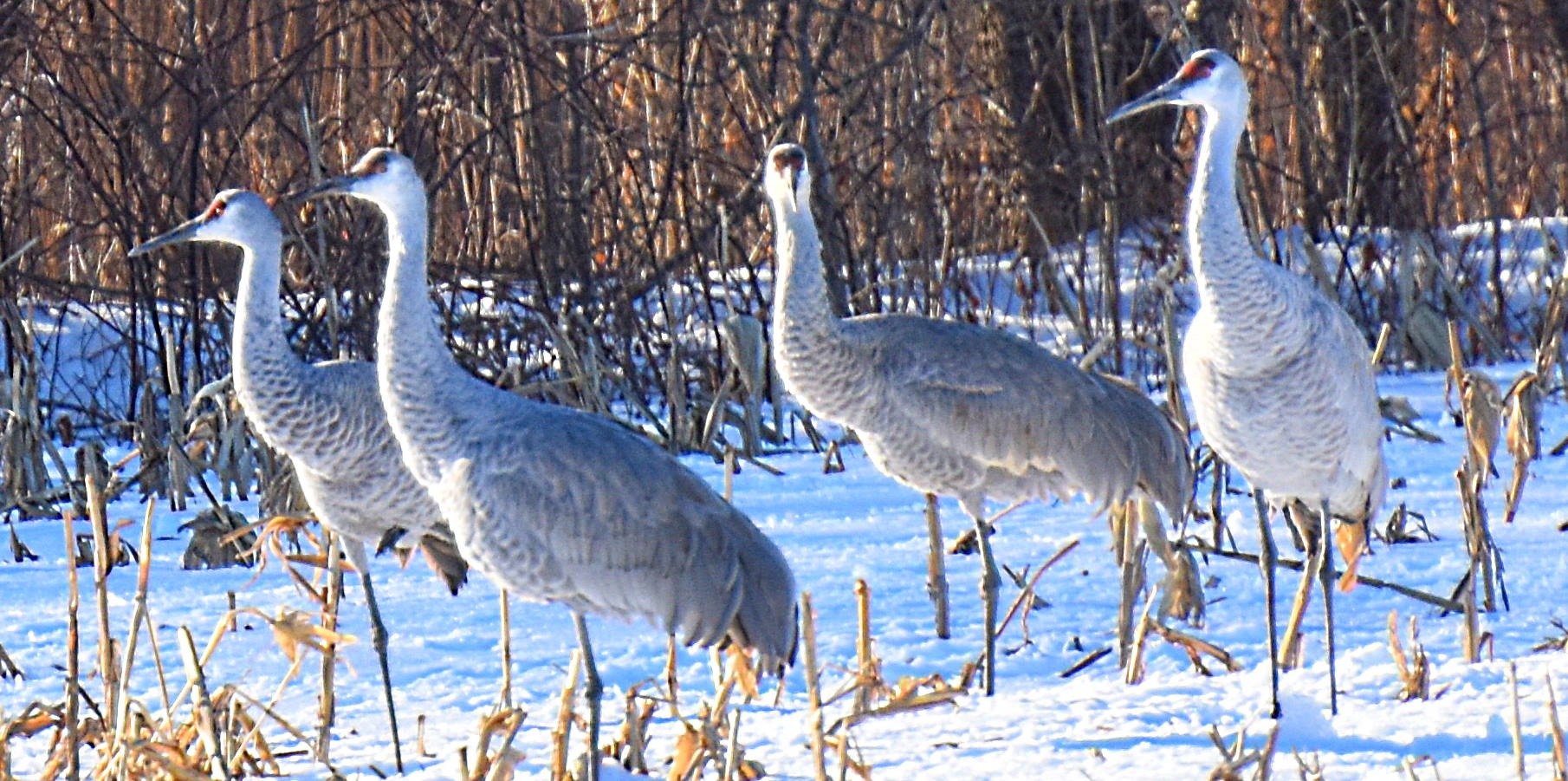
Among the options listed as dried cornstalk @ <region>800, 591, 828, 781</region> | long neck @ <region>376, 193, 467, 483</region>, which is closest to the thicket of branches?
long neck @ <region>376, 193, 467, 483</region>

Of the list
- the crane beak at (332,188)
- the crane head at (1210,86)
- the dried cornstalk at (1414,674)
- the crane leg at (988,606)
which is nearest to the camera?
the dried cornstalk at (1414,674)

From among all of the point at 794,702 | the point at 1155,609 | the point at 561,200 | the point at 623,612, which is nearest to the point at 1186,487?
the point at 1155,609

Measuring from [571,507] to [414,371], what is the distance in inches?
15.0

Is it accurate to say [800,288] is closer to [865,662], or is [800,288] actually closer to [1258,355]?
[1258,355]

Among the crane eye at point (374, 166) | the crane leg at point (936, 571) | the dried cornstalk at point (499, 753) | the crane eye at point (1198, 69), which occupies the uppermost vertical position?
the crane eye at point (1198, 69)

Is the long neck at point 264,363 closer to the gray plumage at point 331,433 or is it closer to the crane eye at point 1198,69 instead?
the gray plumage at point 331,433

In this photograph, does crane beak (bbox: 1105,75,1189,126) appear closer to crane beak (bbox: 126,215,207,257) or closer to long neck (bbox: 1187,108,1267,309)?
long neck (bbox: 1187,108,1267,309)

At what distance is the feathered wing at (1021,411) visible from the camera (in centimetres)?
512

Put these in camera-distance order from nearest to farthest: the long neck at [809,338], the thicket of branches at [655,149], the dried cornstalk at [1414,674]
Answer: the dried cornstalk at [1414,674]
the long neck at [809,338]
the thicket of branches at [655,149]

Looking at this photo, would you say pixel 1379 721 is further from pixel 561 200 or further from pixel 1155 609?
pixel 561 200

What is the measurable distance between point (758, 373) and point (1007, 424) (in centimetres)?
253

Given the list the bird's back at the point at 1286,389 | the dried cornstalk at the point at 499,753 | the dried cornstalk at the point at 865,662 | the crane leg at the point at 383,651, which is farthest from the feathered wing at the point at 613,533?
the bird's back at the point at 1286,389

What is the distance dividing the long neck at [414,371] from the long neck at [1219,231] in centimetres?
151

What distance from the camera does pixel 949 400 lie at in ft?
16.7
